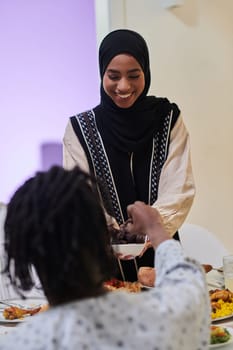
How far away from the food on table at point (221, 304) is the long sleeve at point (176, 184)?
12.0 inches

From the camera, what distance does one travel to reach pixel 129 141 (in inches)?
70.6

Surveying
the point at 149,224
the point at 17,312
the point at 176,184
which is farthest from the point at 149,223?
the point at 176,184

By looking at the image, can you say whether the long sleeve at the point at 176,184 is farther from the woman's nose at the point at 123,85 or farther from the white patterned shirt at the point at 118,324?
the white patterned shirt at the point at 118,324

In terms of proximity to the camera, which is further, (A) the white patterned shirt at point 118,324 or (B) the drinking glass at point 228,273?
(B) the drinking glass at point 228,273

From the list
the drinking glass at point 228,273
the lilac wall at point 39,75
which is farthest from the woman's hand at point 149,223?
the lilac wall at point 39,75

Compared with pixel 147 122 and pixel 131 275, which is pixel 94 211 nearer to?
pixel 131 275

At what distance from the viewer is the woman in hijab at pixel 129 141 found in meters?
1.74

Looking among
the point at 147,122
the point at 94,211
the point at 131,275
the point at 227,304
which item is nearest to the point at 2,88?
the point at 147,122

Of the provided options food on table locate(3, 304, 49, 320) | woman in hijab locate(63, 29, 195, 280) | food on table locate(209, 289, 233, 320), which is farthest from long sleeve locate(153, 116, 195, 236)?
food on table locate(3, 304, 49, 320)

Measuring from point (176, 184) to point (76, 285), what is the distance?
1.04 m

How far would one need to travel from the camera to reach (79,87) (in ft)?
8.74

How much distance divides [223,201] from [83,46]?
1.08m

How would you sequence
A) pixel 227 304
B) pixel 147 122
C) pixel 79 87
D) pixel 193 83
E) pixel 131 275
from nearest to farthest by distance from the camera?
pixel 227 304 → pixel 131 275 → pixel 147 122 → pixel 79 87 → pixel 193 83

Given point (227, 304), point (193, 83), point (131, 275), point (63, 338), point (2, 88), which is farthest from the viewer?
point (193, 83)
